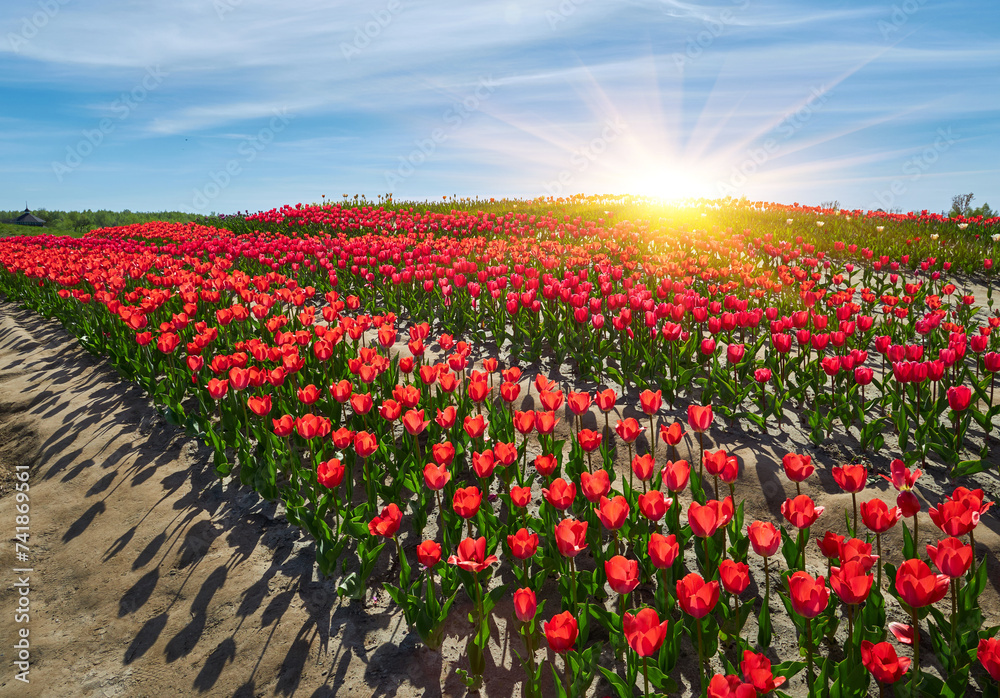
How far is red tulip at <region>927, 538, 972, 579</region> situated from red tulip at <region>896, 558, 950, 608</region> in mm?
101

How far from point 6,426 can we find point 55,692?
13.5 feet

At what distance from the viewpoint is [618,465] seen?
14.6 ft

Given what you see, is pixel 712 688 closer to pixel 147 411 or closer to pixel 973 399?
pixel 973 399

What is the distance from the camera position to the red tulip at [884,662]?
198 cm

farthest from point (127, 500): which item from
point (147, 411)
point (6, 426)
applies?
point (6, 426)

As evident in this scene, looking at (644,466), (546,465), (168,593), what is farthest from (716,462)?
(168,593)

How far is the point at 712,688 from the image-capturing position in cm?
191

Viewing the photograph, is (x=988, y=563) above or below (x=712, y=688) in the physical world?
below

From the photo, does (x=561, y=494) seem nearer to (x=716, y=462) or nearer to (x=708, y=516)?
(x=708, y=516)

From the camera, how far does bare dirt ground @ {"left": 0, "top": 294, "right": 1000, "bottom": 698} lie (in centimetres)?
279

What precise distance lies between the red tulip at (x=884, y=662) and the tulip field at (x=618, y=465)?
Result: 0.04 ft

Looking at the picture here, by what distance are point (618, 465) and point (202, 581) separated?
3120mm

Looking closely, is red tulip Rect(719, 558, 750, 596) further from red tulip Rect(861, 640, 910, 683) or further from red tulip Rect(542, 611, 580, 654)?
red tulip Rect(542, 611, 580, 654)

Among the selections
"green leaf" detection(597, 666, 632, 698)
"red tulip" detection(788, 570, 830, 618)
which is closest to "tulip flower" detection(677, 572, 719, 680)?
"red tulip" detection(788, 570, 830, 618)
